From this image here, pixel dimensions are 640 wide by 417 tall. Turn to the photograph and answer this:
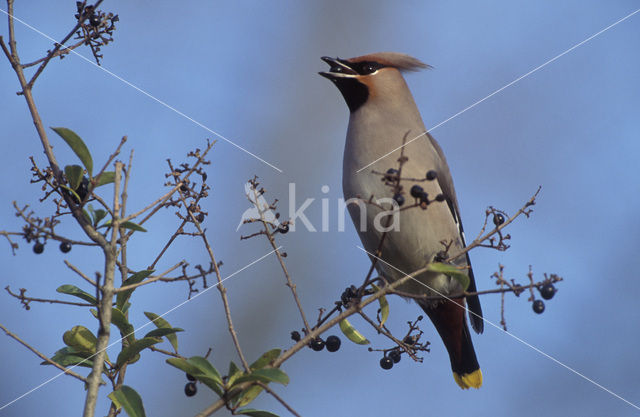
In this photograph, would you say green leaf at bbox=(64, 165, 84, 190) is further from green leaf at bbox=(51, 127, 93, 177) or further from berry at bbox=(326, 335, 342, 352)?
berry at bbox=(326, 335, 342, 352)

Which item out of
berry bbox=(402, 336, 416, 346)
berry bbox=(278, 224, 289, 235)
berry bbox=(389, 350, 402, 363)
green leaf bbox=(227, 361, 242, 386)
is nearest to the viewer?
green leaf bbox=(227, 361, 242, 386)

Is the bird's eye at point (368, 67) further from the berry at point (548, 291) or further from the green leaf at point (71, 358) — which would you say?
the green leaf at point (71, 358)

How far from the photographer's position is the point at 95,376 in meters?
1.32

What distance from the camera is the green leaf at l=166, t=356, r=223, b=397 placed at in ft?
5.09

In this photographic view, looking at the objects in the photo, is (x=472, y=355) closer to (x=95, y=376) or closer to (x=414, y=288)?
(x=414, y=288)

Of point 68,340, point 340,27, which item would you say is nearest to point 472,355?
point 68,340

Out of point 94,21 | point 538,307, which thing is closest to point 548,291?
point 538,307

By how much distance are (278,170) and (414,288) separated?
2.25m

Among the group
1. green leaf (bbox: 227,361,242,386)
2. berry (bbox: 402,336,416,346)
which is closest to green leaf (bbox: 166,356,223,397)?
green leaf (bbox: 227,361,242,386)

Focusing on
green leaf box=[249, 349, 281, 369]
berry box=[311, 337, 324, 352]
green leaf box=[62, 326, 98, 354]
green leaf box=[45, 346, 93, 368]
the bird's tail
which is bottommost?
the bird's tail

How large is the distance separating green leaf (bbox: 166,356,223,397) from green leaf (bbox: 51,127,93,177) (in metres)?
0.47

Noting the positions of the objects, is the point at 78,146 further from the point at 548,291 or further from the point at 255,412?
the point at 548,291

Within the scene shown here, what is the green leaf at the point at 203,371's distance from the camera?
5.09 ft

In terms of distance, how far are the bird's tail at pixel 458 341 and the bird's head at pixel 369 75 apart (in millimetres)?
1006
